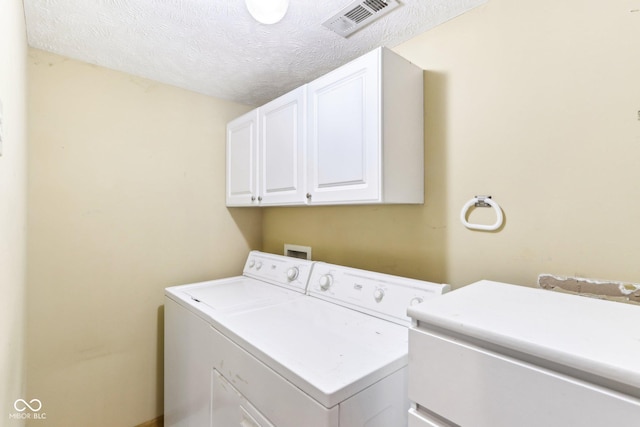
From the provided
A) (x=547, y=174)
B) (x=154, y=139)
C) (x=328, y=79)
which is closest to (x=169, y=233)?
(x=154, y=139)

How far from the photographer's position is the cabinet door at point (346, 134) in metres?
1.25

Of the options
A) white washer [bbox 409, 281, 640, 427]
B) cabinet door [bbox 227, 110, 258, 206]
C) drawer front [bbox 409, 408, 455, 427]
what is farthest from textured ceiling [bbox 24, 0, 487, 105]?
drawer front [bbox 409, 408, 455, 427]

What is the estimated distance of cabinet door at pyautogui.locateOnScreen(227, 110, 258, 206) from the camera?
1972 millimetres

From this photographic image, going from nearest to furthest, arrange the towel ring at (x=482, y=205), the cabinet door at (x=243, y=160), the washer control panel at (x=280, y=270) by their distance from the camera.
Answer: the towel ring at (x=482, y=205)
the washer control panel at (x=280, y=270)
the cabinet door at (x=243, y=160)

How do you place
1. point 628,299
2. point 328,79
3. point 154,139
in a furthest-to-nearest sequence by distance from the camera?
point 154,139
point 328,79
point 628,299

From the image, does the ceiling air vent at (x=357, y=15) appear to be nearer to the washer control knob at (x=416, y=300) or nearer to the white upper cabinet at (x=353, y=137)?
the white upper cabinet at (x=353, y=137)

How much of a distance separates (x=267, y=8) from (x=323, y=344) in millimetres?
1256

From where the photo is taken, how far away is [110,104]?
1799 millimetres

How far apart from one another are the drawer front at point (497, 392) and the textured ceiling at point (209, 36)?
1.35m

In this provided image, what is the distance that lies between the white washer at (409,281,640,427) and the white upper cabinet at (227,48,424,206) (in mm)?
621

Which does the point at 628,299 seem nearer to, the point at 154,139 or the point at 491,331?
the point at 491,331

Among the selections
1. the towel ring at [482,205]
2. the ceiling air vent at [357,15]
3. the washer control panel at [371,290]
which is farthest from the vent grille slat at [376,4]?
the washer control panel at [371,290]

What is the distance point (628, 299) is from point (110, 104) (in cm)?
261

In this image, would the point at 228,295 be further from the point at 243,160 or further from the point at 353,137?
the point at 353,137
